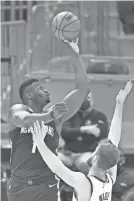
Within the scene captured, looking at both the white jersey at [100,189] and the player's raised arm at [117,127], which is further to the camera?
the player's raised arm at [117,127]

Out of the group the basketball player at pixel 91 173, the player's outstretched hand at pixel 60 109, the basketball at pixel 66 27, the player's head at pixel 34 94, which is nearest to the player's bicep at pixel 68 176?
the basketball player at pixel 91 173

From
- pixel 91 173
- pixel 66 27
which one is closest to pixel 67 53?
pixel 66 27

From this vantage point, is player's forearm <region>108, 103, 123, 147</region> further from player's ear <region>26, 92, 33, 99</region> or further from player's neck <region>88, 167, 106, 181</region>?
player's ear <region>26, 92, 33, 99</region>

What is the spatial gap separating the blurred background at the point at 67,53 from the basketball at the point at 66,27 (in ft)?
8.54

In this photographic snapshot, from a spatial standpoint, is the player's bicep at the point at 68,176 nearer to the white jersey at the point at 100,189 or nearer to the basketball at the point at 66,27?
the white jersey at the point at 100,189

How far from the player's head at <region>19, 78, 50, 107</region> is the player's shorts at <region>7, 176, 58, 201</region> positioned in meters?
0.69

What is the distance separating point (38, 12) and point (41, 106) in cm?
539

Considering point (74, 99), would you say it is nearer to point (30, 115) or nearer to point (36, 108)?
point (36, 108)

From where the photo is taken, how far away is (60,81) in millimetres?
9219

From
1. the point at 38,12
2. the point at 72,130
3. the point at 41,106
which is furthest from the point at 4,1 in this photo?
the point at 41,106

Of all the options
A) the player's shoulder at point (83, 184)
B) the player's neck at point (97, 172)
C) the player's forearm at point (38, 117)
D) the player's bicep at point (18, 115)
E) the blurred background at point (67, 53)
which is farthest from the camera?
the blurred background at point (67, 53)

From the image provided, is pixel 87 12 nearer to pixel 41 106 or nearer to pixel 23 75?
pixel 23 75

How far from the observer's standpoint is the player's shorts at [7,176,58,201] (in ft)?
17.7

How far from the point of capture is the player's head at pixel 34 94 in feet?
17.9
